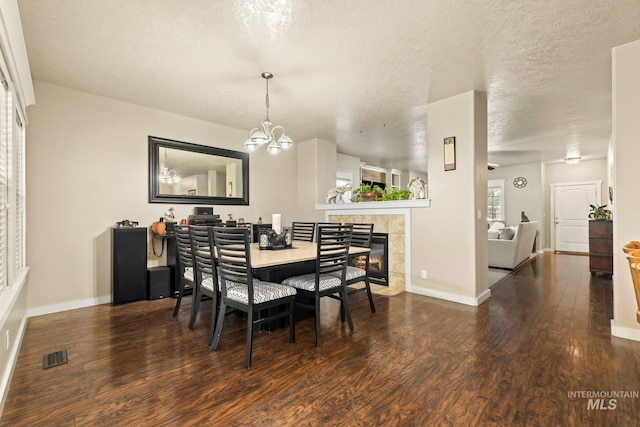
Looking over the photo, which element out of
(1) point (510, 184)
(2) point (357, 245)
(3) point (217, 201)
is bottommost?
(2) point (357, 245)

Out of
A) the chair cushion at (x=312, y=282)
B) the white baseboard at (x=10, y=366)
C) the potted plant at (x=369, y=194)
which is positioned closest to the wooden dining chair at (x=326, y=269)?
the chair cushion at (x=312, y=282)

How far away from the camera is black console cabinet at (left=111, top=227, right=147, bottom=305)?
3.58 meters

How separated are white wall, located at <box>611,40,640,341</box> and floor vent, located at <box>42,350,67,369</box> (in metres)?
4.41

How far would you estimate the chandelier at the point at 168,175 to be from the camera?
165 inches

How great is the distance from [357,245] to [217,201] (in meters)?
2.31

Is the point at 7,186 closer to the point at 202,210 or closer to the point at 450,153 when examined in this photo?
the point at 202,210

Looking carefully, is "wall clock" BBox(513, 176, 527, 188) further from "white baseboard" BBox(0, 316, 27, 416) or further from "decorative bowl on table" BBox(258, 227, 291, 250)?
"white baseboard" BBox(0, 316, 27, 416)

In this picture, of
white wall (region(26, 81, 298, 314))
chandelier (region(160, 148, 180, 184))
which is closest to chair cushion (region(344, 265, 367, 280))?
white wall (region(26, 81, 298, 314))

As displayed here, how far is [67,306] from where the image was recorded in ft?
11.3

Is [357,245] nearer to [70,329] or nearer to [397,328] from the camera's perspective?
[397,328]

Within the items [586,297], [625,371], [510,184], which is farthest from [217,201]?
[510,184]

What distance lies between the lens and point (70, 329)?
2.85 meters

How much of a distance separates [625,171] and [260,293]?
3147mm

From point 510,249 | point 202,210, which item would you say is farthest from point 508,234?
point 202,210
